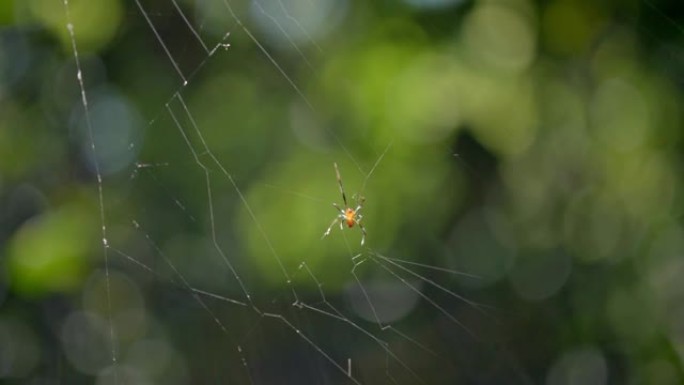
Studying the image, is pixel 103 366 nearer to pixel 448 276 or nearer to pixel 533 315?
pixel 448 276

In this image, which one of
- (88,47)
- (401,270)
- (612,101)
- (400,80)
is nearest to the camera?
(400,80)

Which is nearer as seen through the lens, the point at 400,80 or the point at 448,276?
the point at 400,80

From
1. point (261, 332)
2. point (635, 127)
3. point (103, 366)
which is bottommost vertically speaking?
point (103, 366)

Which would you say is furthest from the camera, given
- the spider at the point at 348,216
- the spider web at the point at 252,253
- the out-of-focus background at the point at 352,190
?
the spider web at the point at 252,253

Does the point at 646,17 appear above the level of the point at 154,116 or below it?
above

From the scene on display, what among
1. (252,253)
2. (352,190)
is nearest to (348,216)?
(352,190)

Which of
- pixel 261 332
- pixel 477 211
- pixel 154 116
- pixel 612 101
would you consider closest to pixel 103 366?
pixel 261 332
